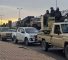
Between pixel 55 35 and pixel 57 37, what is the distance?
1.38 feet

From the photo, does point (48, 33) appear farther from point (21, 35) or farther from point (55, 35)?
point (21, 35)

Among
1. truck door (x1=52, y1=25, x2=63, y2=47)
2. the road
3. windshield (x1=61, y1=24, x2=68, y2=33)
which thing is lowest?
the road

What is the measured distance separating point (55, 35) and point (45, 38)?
7.06ft

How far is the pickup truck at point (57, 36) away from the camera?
16.1m

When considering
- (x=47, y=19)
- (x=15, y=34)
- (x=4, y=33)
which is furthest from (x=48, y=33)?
(x=4, y=33)

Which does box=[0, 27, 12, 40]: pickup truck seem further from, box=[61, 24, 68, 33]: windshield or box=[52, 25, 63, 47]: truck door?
box=[61, 24, 68, 33]: windshield

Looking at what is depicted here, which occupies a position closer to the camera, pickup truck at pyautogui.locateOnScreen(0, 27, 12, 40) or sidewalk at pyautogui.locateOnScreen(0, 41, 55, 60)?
sidewalk at pyautogui.locateOnScreen(0, 41, 55, 60)

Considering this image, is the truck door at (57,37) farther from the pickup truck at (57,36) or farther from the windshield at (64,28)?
the windshield at (64,28)

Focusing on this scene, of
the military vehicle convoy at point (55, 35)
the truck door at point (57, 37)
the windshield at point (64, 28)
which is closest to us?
the military vehicle convoy at point (55, 35)

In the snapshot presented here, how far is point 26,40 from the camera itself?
2652 centimetres

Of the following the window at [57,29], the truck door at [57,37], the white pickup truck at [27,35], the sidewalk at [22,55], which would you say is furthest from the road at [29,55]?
the white pickup truck at [27,35]

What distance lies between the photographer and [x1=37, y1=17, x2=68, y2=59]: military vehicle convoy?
53.0 feet

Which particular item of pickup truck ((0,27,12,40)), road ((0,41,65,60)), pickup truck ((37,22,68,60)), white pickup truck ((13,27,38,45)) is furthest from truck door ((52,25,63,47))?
pickup truck ((0,27,12,40))

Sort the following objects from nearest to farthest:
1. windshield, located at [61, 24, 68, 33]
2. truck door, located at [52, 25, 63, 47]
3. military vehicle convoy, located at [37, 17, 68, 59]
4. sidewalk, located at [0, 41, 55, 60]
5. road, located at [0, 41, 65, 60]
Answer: sidewalk, located at [0, 41, 55, 60] < road, located at [0, 41, 65, 60] < military vehicle convoy, located at [37, 17, 68, 59] < truck door, located at [52, 25, 63, 47] < windshield, located at [61, 24, 68, 33]
